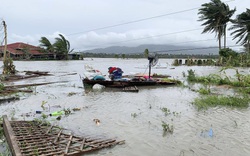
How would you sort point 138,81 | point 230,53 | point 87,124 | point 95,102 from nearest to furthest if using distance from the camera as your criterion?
1. point 87,124
2. point 95,102
3. point 138,81
4. point 230,53

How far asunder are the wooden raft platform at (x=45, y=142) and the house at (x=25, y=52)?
54.9 meters

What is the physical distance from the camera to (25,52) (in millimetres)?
57812

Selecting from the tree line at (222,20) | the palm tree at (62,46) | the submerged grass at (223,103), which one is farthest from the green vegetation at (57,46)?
the submerged grass at (223,103)

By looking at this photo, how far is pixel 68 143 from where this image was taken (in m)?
5.46

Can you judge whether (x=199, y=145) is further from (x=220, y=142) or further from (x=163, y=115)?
(x=163, y=115)

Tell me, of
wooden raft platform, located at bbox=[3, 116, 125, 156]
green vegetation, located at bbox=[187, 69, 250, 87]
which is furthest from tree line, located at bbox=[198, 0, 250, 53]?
wooden raft platform, located at bbox=[3, 116, 125, 156]

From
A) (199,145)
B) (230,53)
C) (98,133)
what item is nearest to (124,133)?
(98,133)

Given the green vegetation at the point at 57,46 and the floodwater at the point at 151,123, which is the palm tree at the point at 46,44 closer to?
the green vegetation at the point at 57,46

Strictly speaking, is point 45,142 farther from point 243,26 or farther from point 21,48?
point 21,48

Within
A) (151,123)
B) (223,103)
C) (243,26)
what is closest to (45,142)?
(151,123)

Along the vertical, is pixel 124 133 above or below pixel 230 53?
below

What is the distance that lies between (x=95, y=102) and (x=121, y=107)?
1553 millimetres

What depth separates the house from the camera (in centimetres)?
5762

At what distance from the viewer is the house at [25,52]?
57.6 meters
